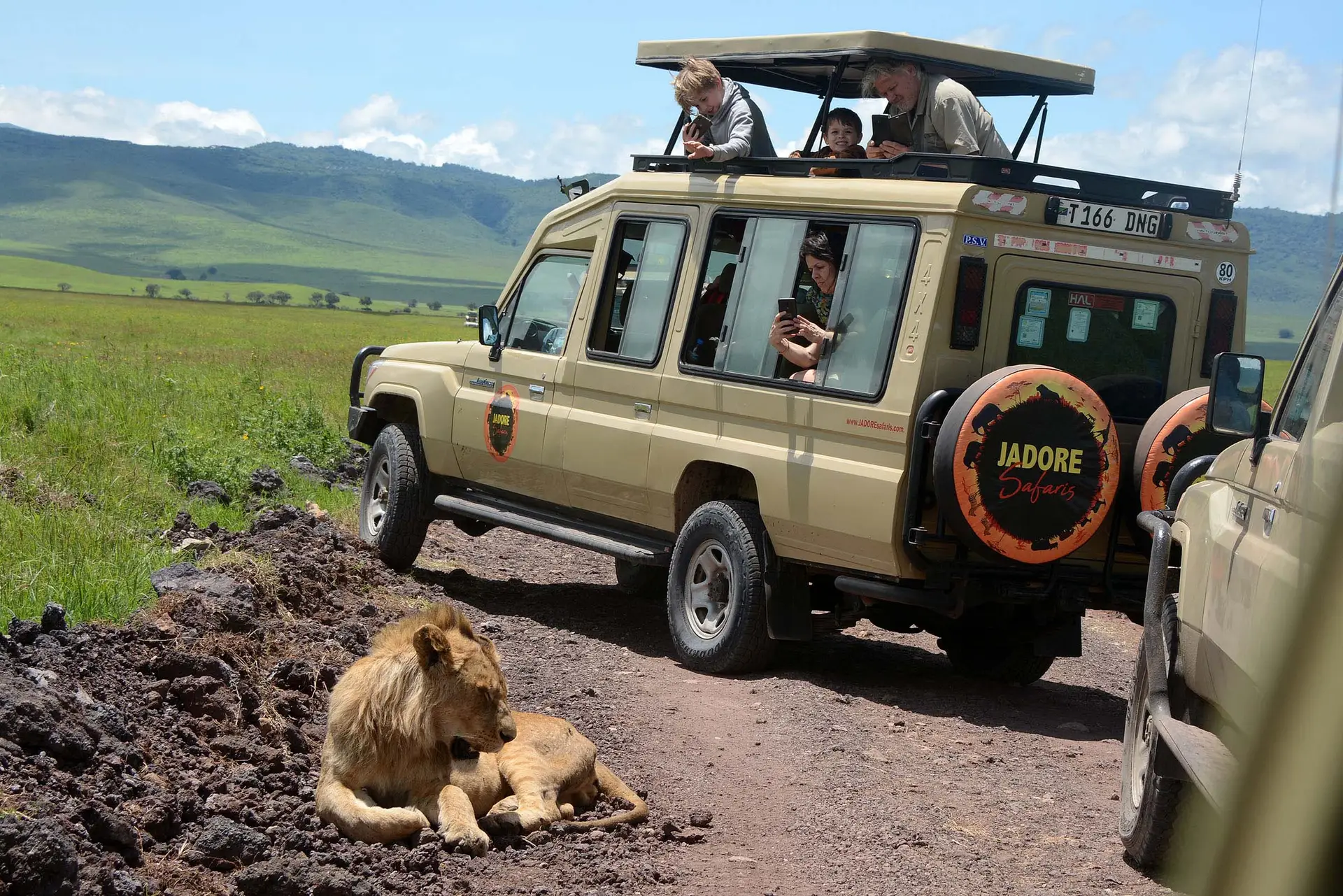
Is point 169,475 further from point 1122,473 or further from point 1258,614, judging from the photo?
point 1258,614

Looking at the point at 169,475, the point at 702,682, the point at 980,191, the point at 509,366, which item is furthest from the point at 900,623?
the point at 169,475

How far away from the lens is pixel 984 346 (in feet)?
22.6

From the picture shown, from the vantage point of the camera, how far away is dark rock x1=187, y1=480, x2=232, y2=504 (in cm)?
1072


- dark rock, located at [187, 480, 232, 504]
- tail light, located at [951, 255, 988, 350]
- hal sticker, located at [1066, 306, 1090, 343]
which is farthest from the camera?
dark rock, located at [187, 480, 232, 504]

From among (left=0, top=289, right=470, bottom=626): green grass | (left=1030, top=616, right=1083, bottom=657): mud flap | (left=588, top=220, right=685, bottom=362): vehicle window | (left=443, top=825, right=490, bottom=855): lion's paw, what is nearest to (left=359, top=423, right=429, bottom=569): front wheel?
(left=0, top=289, right=470, bottom=626): green grass

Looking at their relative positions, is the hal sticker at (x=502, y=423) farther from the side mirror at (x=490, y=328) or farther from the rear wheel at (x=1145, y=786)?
the rear wheel at (x=1145, y=786)

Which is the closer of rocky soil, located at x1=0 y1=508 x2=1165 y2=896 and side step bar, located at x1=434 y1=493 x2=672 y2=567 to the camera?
rocky soil, located at x1=0 y1=508 x2=1165 y2=896

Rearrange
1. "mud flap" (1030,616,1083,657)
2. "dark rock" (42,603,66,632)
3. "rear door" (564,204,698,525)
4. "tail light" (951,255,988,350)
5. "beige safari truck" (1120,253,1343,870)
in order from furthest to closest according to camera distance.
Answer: "rear door" (564,204,698,525)
"mud flap" (1030,616,1083,657)
"tail light" (951,255,988,350)
"dark rock" (42,603,66,632)
"beige safari truck" (1120,253,1343,870)

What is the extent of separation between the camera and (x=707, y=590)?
7832mm

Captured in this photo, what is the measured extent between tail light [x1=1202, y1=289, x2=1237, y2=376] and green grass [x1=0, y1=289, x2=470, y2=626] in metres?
5.00

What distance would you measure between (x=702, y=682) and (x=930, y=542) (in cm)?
140

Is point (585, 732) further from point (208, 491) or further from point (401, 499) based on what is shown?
point (208, 491)

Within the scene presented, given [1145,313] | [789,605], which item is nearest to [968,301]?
[1145,313]

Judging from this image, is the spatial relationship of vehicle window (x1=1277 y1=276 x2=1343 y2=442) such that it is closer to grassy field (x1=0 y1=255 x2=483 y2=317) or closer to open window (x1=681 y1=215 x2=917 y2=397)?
open window (x1=681 y1=215 x2=917 y2=397)
